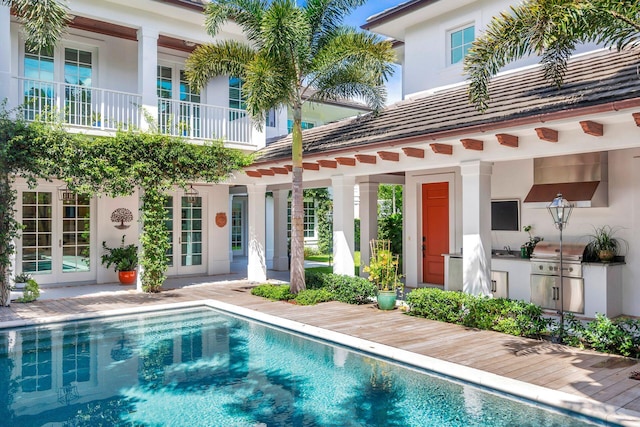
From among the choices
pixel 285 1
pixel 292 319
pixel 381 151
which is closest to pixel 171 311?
pixel 292 319

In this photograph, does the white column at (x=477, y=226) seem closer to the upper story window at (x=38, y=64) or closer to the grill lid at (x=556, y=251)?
the grill lid at (x=556, y=251)

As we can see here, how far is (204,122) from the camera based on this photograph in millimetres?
16844

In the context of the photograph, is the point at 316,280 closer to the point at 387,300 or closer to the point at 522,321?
the point at 387,300

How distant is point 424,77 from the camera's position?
51.4 feet

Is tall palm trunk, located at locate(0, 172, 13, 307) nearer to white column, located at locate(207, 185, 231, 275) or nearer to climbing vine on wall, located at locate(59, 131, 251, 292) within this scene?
climbing vine on wall, located at locate(59, 131, 251, 292)

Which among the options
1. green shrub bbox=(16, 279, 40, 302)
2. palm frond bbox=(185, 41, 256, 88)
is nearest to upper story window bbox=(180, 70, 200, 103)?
palm frond bbox=(185, 41, 256, 88)

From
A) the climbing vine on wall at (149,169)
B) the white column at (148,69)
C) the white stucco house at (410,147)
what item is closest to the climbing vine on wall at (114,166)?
the climbing vine on wall at (149,169)

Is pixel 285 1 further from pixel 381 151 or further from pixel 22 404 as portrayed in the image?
pixel 22 404

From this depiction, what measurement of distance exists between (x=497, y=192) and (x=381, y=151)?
12.8ft

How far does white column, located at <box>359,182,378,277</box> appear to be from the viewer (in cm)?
1672

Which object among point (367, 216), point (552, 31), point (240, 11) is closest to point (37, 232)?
point (240, 11)

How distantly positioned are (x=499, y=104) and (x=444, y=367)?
19.4 feet

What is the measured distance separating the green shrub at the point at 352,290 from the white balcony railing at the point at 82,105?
7543 millimetres

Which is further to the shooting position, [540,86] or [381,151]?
[381,151]
